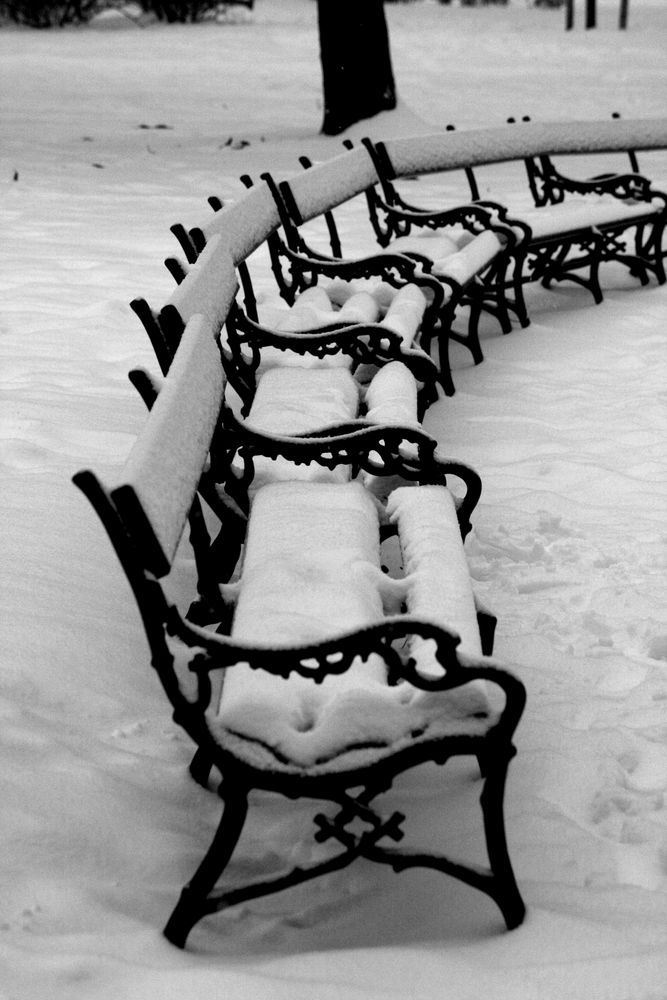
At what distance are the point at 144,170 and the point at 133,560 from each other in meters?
8.84

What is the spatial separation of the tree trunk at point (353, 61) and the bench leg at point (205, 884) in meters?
10.5

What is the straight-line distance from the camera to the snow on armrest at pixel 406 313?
4562 millimetres

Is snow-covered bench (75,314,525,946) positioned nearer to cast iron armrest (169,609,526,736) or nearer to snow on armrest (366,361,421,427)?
cast iron armrest (169,609,526,736)

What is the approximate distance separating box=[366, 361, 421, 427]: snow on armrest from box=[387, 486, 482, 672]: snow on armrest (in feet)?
0.77

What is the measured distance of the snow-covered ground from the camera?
2344 millimetres

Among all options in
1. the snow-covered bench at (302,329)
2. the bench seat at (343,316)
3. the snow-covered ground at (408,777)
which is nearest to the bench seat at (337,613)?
the snow-covered ground at (408,777)

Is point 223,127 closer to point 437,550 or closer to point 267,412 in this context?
point 267,412

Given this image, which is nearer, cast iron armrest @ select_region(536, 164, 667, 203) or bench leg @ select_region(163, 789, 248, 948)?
bench leg @ select_region(163, 789, 248, 948)

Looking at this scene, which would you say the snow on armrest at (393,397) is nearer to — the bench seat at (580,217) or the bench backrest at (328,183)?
the bench backrest at (328,183)

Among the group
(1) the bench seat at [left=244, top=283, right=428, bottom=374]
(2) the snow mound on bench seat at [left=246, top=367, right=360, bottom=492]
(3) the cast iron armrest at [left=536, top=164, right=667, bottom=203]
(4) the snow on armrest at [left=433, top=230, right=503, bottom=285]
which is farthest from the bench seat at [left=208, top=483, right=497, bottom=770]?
(3) the cast iron armrest at [left=536, top=164, right=667, bottom=203]

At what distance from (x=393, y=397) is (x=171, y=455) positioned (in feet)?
5.00

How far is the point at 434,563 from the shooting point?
2926mm

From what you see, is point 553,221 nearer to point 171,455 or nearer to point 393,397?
point 393,397

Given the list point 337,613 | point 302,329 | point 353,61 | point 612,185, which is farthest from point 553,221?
point 353,61
